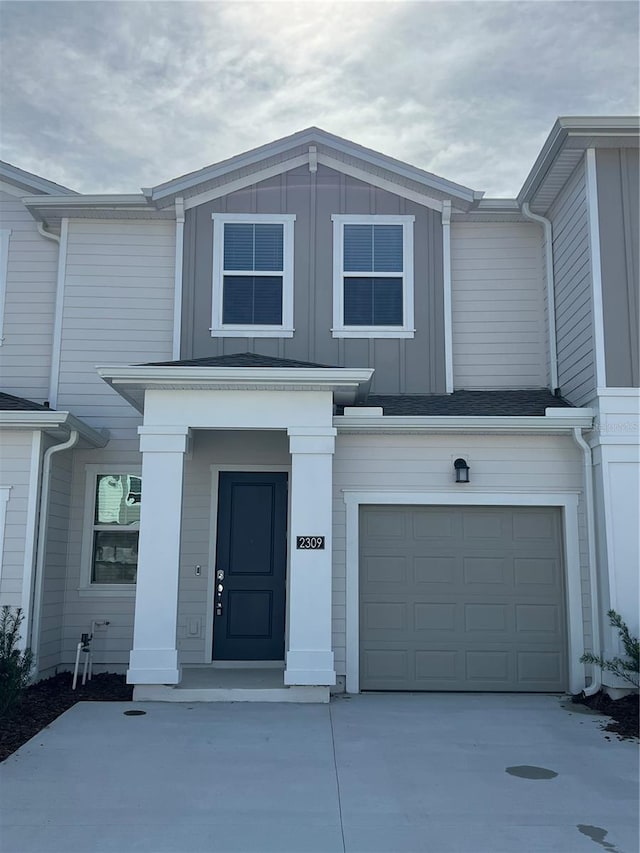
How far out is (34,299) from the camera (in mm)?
10047

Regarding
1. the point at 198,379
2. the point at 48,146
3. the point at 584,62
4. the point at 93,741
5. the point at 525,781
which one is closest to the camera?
the point at 525,781

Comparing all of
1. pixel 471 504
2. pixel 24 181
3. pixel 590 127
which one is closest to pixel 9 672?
pixel 471 504

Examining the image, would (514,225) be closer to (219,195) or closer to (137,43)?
(219,195)

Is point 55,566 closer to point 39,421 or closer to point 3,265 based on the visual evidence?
point 39,421

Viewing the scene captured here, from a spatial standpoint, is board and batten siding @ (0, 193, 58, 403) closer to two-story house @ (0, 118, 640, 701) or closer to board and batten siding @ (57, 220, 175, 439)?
two-story house @ (0, 118, 640, 701)

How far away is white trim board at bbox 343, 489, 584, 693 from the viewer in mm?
8117

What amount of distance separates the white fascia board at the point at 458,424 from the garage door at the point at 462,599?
88 cm

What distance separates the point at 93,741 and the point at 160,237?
6.39m

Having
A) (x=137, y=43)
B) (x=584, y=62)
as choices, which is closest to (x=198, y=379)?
(x=137, y=43)

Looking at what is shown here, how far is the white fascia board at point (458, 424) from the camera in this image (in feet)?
27.3

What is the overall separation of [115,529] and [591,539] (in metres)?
5.54

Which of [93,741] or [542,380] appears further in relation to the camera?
[542,380]

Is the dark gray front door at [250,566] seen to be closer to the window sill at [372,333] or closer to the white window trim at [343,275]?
the window sill at [372,333]

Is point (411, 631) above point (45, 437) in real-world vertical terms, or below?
below
